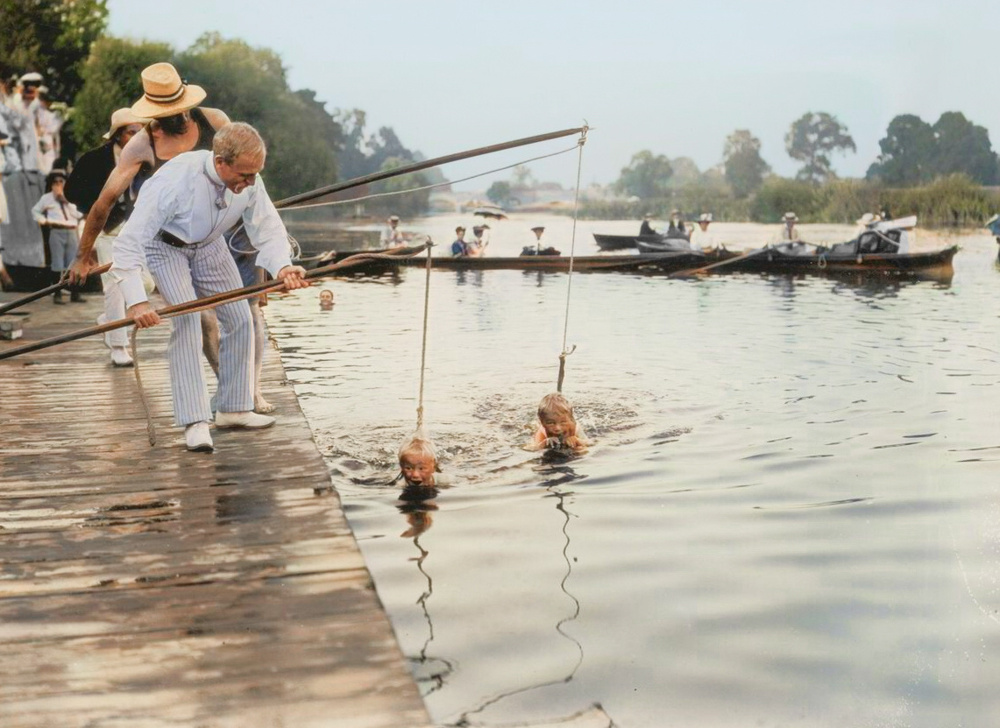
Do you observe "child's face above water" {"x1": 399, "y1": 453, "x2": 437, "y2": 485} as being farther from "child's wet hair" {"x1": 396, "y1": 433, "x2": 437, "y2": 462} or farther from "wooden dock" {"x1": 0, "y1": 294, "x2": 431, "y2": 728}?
"wooden dock" {"x1": 0, "y1": 294, "x2": 431, "y2": 728}

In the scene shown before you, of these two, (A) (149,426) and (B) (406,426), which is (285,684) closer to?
(A) (149,426)

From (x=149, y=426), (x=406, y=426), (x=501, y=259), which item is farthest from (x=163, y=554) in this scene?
(x=501, y=259)

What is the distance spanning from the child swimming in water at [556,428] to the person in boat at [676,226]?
22.9m

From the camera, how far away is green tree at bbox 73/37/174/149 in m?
41.4

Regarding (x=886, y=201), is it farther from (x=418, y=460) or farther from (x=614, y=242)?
(x=418, y=460)

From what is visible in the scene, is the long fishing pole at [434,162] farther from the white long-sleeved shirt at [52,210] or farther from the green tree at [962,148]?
the green tree at [962,148]

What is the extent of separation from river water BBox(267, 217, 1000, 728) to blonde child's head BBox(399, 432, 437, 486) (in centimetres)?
17

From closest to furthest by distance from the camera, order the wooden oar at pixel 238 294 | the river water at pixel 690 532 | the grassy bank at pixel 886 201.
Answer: the river water at pixel 690 532 → the wooden oar at pixel 238 294 → the grassy bank at pixel 886 201

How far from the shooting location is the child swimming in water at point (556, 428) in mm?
6734

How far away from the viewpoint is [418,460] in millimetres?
5660

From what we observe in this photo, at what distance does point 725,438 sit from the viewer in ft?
25.7

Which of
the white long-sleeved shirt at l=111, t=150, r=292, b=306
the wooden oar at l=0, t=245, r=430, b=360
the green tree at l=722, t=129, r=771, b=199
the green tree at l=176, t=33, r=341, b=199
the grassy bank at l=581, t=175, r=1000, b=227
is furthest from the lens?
the green tree at l=722, t=129, r=771, b=199

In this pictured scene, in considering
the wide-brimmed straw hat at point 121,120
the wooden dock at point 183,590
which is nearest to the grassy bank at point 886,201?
the wide-brimmed straw hat at point 121,120

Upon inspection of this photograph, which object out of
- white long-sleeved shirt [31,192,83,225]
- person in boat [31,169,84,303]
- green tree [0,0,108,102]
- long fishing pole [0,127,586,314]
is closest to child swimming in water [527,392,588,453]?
long fishing pole [0,127,586,314]
